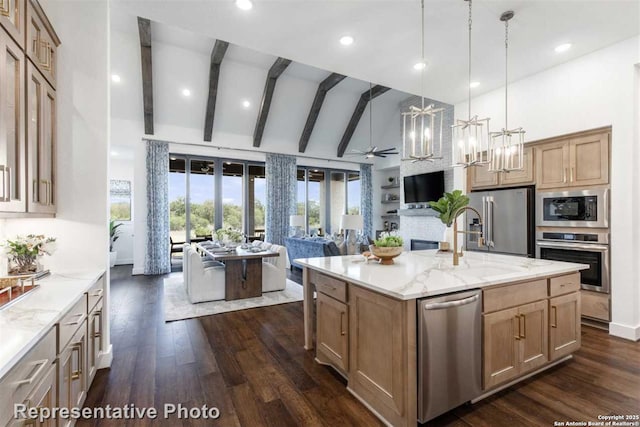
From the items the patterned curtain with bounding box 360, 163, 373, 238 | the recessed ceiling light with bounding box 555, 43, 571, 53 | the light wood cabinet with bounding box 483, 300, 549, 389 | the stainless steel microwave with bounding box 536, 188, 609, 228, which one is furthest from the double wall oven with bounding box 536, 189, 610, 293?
the patterned curtain with bounding box 360, 163, 373, 238

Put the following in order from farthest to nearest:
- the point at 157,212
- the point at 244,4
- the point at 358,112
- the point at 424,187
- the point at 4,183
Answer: the point at 358,112
the point at 424,187
the point at 157,212
the point at 244,4
the point at 4,183

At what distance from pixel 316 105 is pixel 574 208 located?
5.93 metres

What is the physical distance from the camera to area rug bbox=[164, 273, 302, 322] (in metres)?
4.02

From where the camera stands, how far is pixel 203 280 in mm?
4516

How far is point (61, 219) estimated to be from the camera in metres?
2.47

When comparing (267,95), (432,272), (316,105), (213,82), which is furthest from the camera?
(316,105)

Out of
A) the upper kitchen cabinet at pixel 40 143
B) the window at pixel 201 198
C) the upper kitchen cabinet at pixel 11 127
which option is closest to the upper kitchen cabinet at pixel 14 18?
the upper kitchen cabinet at pixel 11 127


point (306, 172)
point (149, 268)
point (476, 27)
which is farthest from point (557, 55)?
point (149, 268)

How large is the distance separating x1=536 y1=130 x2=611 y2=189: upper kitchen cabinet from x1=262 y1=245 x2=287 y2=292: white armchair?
12.9 ft

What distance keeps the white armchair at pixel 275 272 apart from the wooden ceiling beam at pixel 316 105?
4179 mm

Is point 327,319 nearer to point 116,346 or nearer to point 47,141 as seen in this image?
point 116,346

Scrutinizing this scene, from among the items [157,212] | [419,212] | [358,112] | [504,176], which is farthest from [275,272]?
[358,112]

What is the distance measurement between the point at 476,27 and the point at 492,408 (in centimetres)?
342

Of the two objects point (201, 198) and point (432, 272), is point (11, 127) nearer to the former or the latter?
point (432, 272)
